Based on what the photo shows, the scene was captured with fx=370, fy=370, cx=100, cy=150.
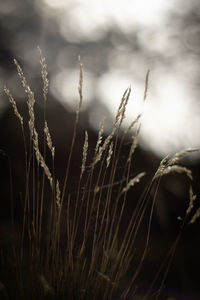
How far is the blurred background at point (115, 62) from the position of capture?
493cm

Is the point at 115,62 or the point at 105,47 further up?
the point at 105,47

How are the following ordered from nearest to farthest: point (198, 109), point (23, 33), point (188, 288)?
point (188, 288), point (198, 109), point (23, 33)

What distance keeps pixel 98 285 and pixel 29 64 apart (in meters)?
5.23

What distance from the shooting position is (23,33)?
669 cm

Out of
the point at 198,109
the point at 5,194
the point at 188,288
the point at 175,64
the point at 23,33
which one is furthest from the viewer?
the point at 23,33

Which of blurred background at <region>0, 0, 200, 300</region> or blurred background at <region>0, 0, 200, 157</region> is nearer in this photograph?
blurred background at <region>0, 0, 200, 300</region>

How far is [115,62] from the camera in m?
6.77

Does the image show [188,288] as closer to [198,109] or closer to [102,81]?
[198,109]

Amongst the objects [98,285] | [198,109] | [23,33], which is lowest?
[98,285]

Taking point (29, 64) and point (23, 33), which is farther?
point (23, 33)

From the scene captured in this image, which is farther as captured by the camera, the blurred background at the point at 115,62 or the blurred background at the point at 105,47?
the blurred background at the point at 105,47

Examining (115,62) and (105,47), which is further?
(105,47)

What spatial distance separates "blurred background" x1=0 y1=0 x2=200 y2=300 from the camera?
16.2 ft

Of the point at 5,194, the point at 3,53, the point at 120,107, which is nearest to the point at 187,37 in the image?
the point at 3,53
